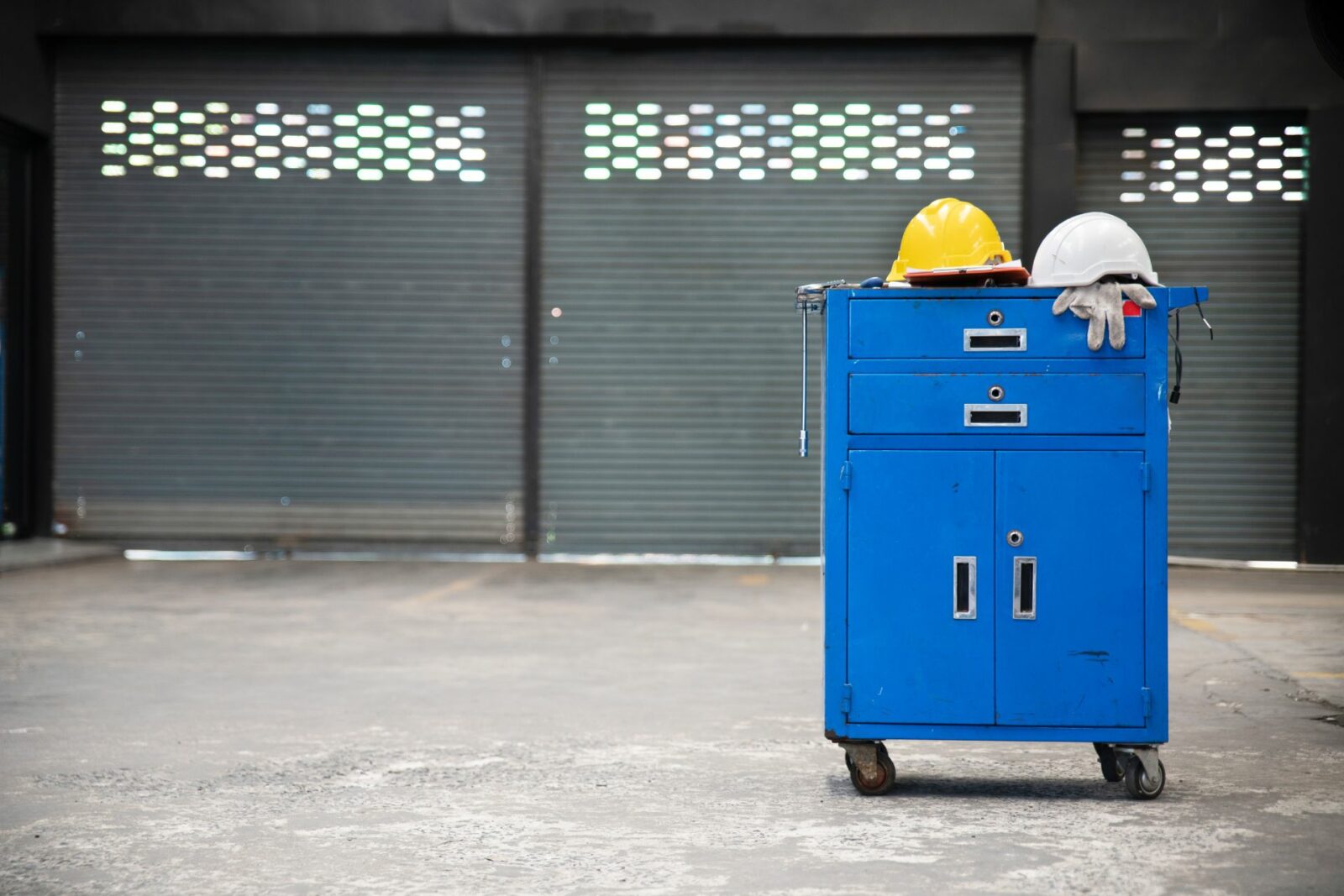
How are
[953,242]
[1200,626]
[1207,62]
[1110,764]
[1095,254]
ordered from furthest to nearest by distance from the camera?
1. [1207,62]
2. [1200,626]
3. [953,242]
4. [1110,764]
5. [1095,254]

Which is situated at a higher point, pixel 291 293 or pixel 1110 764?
pixel 291 293

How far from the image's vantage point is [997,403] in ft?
14.9

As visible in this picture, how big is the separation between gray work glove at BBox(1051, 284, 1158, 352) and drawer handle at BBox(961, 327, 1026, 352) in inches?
5.5

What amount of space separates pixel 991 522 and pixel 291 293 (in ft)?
32.2

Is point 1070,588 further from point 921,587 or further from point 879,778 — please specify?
point 879,778

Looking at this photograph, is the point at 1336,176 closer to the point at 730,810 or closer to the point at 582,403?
the point at 582,403

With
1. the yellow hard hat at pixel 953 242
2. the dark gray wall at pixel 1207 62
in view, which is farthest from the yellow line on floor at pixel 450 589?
the dark gray wall at pixel 1207 62

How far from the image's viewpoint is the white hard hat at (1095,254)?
4500 millimetres

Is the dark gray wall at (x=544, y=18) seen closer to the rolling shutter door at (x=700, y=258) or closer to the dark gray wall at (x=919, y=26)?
the dark gray wall at (x=919, y=26)

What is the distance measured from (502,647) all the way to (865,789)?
11.6ft

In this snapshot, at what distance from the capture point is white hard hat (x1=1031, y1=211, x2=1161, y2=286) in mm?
4500

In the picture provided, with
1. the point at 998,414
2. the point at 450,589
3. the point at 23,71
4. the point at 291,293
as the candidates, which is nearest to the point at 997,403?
the point at 998,414

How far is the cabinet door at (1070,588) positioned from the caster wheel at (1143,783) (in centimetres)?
17

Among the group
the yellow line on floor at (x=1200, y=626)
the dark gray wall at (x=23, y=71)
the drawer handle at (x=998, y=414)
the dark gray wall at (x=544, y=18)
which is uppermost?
the dark gray wall at (x=544, y=18)
